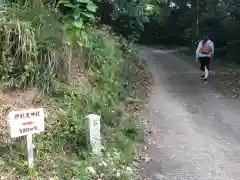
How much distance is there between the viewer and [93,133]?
6188 millimetres

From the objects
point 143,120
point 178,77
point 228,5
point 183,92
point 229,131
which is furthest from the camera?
point 228,5

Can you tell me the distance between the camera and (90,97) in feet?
24.3

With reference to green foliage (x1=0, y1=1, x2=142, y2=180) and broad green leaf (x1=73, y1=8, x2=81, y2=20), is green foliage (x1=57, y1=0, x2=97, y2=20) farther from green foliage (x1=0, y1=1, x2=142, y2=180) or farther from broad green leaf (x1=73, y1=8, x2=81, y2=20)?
green foliage (x1=0, y1=1, x2=142, y2=180)

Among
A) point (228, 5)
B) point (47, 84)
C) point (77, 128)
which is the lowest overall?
point (77, 128)

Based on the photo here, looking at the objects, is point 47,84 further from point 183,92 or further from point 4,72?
point 183,92

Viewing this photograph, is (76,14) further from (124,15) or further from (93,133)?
(124,15)

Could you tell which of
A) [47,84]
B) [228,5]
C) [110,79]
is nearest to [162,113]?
[110,79]

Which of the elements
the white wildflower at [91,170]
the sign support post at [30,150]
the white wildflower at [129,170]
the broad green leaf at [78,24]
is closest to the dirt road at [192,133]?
the white wildflower at [129,170]

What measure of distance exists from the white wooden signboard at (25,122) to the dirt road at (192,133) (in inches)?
81.4

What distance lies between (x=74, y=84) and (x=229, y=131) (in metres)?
3.50

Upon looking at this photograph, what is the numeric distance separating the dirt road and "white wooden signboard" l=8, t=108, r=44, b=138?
207cm

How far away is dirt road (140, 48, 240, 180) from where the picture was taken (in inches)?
253

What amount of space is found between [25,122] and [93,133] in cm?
144

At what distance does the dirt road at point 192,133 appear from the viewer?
21.1 feet
